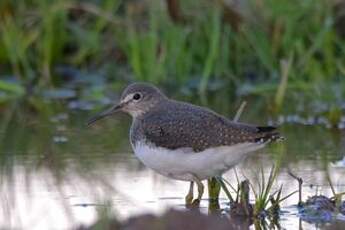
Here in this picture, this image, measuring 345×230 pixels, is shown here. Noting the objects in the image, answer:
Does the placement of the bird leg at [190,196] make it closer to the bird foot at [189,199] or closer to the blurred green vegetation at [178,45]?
the bird foot at [189,199]

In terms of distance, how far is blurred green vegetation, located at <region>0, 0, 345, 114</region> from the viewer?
386 inches

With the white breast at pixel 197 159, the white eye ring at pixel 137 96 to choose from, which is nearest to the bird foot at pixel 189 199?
the white breast at pixel 197 159

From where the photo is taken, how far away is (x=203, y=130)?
A: 657 centimetres

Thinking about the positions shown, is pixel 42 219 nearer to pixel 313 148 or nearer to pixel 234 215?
pixel 234 215

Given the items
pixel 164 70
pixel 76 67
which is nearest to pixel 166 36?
pixel 164 70

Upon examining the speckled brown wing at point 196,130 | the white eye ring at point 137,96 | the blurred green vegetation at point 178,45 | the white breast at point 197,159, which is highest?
the blurred green vegetation at point 178,45

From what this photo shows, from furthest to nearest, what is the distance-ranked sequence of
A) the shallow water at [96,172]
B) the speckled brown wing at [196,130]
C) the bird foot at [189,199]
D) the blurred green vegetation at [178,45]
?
the blurred green vegetation at [178,45] < the bird foot at [189,199] < the speckled brown wing at [196,130] < the shallow water at [96,172]

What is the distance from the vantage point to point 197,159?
21.3ft

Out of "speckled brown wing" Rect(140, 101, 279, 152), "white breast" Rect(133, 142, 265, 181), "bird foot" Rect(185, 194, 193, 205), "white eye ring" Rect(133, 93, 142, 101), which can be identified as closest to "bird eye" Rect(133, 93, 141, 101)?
"white eye ring" Rect(133, 93, 142, 101)

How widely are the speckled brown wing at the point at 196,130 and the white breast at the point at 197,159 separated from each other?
29mm

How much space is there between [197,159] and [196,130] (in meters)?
0.19

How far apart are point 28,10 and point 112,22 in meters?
Result: 0.81

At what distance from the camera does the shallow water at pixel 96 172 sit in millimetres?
6324

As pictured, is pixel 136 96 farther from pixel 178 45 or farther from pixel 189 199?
pixel 178 45
